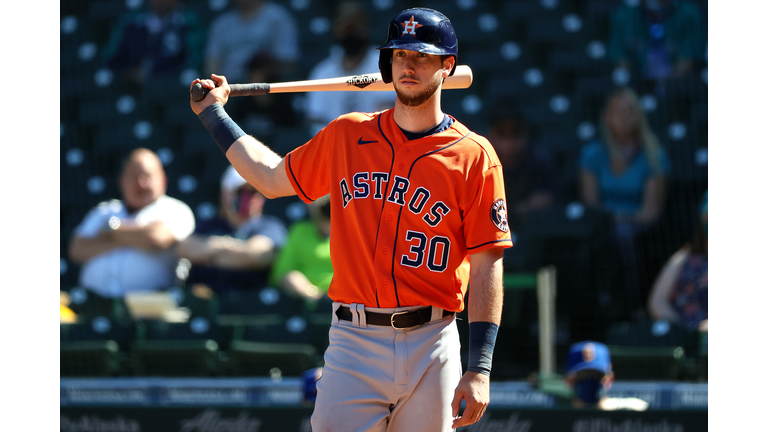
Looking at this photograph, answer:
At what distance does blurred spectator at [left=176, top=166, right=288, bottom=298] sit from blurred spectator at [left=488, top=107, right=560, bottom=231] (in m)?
1.46

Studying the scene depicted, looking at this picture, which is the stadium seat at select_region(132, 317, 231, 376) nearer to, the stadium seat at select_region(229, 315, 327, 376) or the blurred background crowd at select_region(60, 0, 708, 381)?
→ the blurred background crowd at select_region(60, 0, 708, 381)

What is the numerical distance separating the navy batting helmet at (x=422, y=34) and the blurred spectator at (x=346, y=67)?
3.60 meters

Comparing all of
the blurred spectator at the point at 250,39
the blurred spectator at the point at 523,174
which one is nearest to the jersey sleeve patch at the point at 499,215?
the blurred spectator at the point at 523,174

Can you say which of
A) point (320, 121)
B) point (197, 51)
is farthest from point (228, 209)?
point (197, 51)

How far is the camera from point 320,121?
6.29 meters

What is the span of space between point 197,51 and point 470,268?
5404mm

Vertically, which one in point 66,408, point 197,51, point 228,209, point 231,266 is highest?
point 197,51

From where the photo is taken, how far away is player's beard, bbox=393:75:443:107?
2164 millimetres

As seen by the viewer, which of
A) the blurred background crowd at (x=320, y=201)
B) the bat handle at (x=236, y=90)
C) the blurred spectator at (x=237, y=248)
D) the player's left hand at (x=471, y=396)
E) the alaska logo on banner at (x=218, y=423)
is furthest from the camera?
the blurred spectator at (x=237, y=248)

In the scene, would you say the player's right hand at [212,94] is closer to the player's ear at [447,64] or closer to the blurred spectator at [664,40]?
the player's ear at [447,64]

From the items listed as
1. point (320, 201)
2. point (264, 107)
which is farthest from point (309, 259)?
point (264, 107)

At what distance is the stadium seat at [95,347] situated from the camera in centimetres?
474

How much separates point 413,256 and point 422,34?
0.55 m

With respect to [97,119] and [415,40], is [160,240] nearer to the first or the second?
[97,119]
